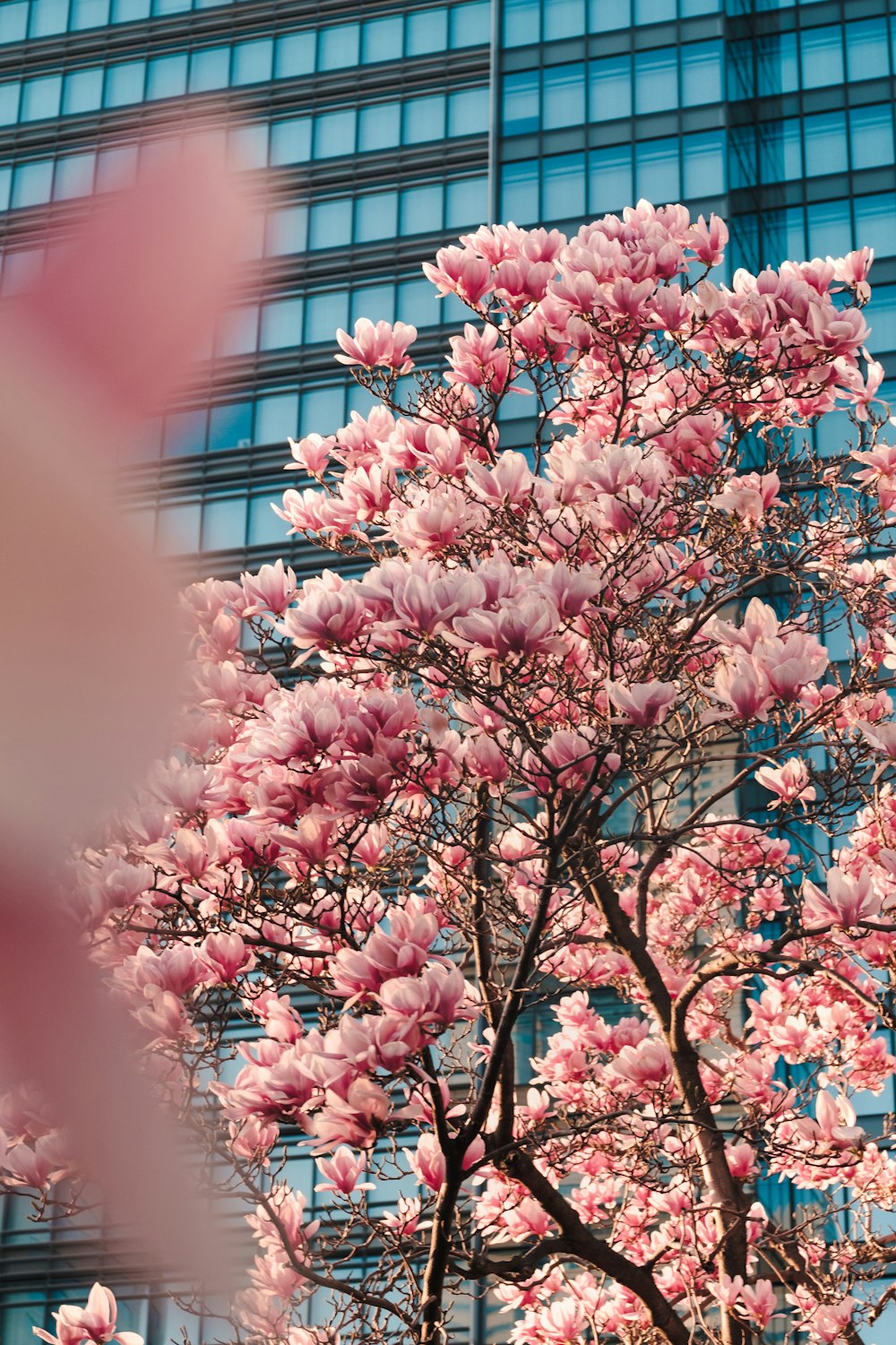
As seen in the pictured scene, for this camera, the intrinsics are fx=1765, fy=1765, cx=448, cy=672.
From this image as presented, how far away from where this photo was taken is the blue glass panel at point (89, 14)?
1042 inches

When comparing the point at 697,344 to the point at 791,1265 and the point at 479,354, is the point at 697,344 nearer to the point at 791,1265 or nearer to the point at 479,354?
the point at 479,354

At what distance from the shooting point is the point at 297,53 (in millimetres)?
27391

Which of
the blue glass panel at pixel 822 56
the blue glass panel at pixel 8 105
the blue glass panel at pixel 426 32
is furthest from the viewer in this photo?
the blue glass panel at pixel 426 32

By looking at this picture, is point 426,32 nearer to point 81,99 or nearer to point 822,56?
point 822,56

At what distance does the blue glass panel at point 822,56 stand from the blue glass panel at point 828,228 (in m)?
2.40

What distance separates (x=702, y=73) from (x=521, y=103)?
2926 millimetres

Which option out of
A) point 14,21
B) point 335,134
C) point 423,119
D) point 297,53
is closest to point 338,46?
point 297,53

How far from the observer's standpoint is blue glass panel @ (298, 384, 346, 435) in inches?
1058

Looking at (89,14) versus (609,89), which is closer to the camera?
(89,14)

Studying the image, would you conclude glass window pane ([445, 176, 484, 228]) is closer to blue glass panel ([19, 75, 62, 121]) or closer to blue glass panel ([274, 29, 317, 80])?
blue glass panel ([274, 29, 317, 80])

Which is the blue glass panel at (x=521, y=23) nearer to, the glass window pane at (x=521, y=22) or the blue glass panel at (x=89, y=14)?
the glass window pane at (x=521, y=22)

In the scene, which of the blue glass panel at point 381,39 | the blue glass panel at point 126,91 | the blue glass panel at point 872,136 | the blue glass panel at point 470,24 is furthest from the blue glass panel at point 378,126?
the blue glass panel at point 126,91

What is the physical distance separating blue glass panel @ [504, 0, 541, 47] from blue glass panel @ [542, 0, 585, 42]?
0.49 feet

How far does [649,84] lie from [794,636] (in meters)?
25.4
